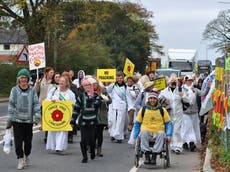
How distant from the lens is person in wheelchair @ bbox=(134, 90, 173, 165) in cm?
1135

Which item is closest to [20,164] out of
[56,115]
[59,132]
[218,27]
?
[59,132]

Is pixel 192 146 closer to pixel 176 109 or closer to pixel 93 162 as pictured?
pixel 176 109

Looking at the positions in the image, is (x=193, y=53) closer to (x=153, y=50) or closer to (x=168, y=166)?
(x=168, y=166)

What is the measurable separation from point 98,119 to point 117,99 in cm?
374

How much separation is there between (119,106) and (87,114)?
13.5 feet

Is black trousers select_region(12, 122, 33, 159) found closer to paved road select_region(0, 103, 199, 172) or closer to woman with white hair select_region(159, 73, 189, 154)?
paved road select_region(0, 103, 199, 172)

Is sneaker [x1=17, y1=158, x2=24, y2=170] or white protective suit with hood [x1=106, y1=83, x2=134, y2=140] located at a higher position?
white protective suit with hood [x1=106, y1=83, x2=134, y2=140]

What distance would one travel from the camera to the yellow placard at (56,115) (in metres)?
13.3

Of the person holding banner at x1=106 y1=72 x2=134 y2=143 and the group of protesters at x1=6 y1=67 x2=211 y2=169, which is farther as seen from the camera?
the person holding banner at x1=106 y1=72 x2=134 y2=143

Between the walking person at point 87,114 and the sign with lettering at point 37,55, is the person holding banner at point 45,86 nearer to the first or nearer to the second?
the walking person at point 87,114

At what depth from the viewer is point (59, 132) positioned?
13281 mm

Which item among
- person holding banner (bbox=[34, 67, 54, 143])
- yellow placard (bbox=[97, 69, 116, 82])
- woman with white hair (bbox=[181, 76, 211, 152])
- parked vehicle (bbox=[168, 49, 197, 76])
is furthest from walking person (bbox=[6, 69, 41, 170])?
parked vehicle (bbox=[168, 49, 197, 76])

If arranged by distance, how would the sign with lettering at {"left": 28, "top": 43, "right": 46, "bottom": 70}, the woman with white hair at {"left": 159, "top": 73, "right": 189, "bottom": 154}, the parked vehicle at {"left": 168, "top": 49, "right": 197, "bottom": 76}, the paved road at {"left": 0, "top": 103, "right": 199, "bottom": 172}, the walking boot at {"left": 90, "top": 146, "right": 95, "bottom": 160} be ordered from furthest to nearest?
the parked vehicle at {"left": 168, "top": 49, "right": 197, "bottom": 76}
the sign with lettering at {"left": 28, "top": 43, "right": 46, "bottom": 70}
the woman with white hair at {"left": 159, "top": 73, "right": 189, "bottom": 154}
the walking boot at {"left": 90, "top": 146, "right": 95, "bottom": 160}
the paved road at {"left": 0, "top": 103, "right": 199, "bottom": 172}

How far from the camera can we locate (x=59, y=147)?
1310 centimetres
